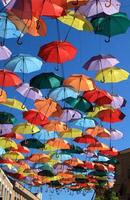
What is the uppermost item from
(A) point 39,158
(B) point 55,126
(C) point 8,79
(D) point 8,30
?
(D) point 8,30

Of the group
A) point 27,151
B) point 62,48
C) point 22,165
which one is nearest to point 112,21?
point 62,48

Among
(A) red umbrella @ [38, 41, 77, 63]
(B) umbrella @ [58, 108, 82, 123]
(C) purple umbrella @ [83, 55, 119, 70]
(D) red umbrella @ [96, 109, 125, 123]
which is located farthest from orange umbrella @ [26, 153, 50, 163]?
(A) red umbrella @ [38, 41, 77, 63]

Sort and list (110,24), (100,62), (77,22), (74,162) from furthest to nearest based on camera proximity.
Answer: (74,162) → (100,62) → (77,22) → (110,24)

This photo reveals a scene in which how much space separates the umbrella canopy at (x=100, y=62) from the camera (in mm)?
16312

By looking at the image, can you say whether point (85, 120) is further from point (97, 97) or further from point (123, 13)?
point (123, 13)

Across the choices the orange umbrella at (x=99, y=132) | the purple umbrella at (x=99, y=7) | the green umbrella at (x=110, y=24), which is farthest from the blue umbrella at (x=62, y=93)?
the purple umbrella at (x=99, y=7)

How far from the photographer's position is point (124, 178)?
5328 cm

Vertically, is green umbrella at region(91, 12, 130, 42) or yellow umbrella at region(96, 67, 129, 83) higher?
green umbrella at region(91, 12, 130, 42)

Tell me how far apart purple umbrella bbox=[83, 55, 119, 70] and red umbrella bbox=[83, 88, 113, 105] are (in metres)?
1.12

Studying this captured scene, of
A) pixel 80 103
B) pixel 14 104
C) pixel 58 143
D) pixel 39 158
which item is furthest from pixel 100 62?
pixel 39 158

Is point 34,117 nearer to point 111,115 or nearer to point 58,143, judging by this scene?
point 111,115

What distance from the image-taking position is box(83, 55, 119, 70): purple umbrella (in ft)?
53.5

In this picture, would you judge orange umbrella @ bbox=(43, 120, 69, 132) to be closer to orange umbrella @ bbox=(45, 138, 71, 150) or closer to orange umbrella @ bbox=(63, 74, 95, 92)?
orange umbrella @ bbox=(45, 138, 71, 150)

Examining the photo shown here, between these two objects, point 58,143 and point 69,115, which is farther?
point 58,143
